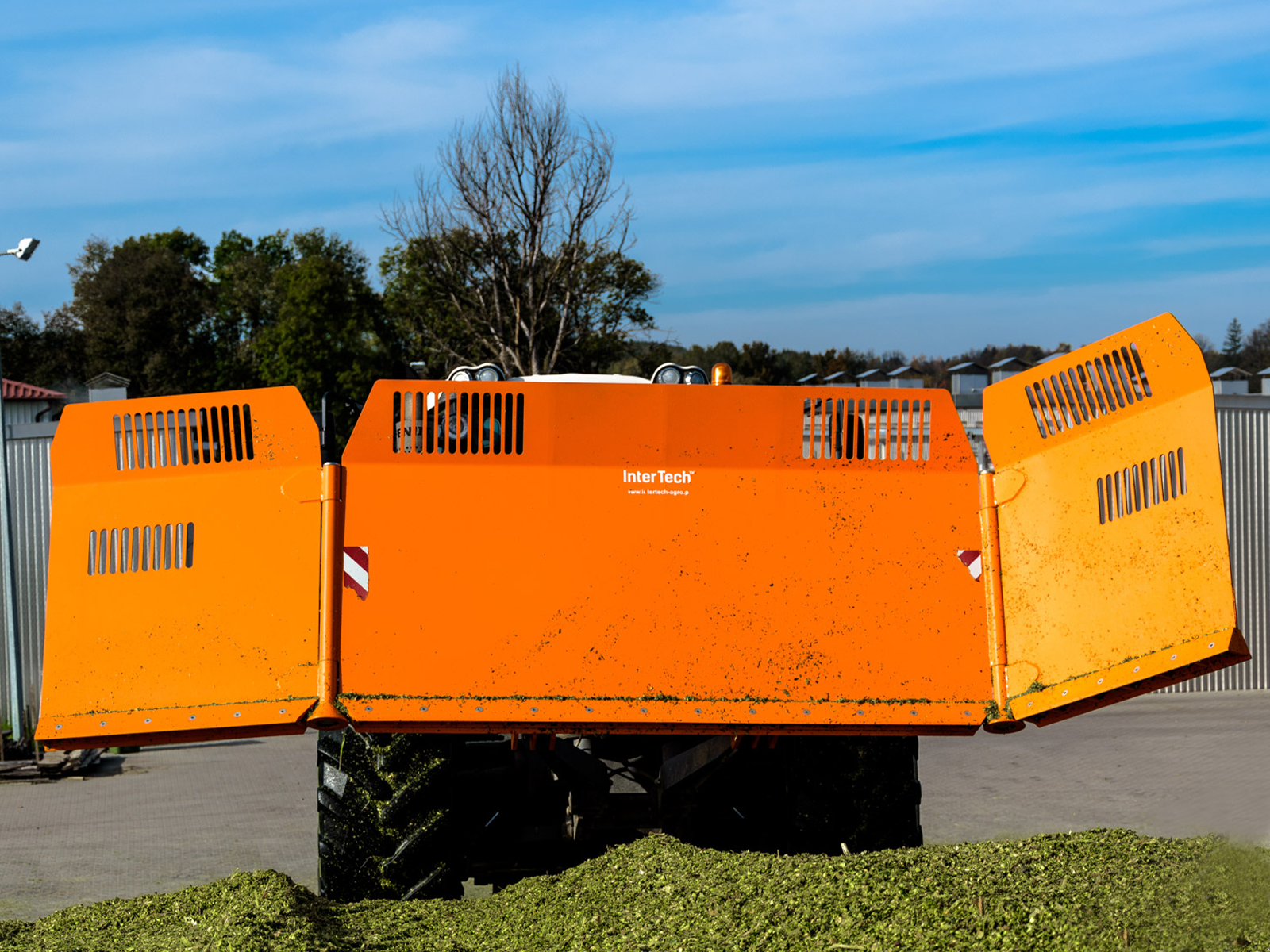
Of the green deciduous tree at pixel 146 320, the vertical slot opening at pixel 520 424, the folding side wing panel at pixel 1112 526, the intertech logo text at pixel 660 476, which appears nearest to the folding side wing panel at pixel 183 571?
the vertical slot opening at pixel 520 424

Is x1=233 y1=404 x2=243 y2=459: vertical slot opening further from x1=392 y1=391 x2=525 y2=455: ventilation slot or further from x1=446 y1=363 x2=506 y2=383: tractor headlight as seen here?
x1=446 y1=363 x2=506 y2=383: tractor headlight

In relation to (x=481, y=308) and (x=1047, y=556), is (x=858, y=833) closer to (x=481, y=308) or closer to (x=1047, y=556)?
(x=1047, y=556)

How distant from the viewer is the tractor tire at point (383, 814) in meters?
5.60

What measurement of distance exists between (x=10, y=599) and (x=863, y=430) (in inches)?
433

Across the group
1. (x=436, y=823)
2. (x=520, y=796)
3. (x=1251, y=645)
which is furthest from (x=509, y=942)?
(x=1251, y=645)

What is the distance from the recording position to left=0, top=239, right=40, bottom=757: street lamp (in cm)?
1305

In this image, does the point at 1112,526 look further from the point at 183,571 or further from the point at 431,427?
the point at 183,571

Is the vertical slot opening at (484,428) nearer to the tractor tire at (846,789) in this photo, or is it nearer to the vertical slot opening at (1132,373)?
the tractor tire at (846,789)

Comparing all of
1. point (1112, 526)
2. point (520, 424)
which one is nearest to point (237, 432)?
point (520, 424)

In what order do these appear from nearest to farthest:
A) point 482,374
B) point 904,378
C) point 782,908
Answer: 1. point 782,908
2. point 482,374
3. point 904,378

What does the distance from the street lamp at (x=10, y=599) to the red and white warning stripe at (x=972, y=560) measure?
11113 millimetres

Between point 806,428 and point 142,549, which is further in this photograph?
point 806,428

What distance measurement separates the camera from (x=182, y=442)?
17.9 feet

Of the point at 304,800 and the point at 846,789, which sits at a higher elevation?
the point at 846,789
